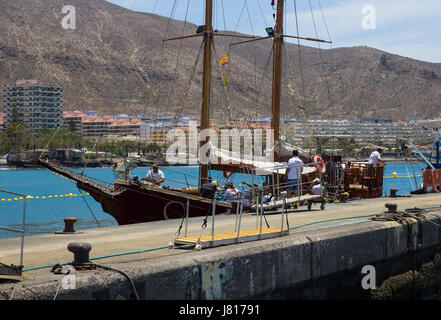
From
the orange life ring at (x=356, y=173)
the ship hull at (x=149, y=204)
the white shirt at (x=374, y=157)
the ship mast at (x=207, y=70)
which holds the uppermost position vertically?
the ship mast at (x=207, y=70)

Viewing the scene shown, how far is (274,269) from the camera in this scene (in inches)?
372

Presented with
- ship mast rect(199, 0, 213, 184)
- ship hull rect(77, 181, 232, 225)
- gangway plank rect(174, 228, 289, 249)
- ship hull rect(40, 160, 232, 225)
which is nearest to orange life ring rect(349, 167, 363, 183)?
ship mast rect(199, 0, 213, 184)

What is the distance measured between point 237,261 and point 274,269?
0.91 meters

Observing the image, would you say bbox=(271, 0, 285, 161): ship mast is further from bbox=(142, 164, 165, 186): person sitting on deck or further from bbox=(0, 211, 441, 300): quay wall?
bbox=(0, 211, 441, 300): quay wall

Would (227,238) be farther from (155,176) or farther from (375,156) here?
(375,156)

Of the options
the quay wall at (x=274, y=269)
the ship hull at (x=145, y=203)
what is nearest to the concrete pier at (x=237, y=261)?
the quay wall at (x=274, y=269)

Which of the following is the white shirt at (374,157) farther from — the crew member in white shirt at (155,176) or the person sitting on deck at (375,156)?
the crew member in white shirt at (155,176)

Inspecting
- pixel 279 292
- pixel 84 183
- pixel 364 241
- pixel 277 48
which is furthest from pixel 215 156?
pixel 279 292

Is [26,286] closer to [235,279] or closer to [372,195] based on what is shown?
[235,279]

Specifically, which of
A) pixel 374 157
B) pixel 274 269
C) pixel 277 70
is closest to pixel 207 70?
pixel 277 70

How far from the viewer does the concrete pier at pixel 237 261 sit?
7.23m

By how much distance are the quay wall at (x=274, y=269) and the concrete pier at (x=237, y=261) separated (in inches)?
0.5
